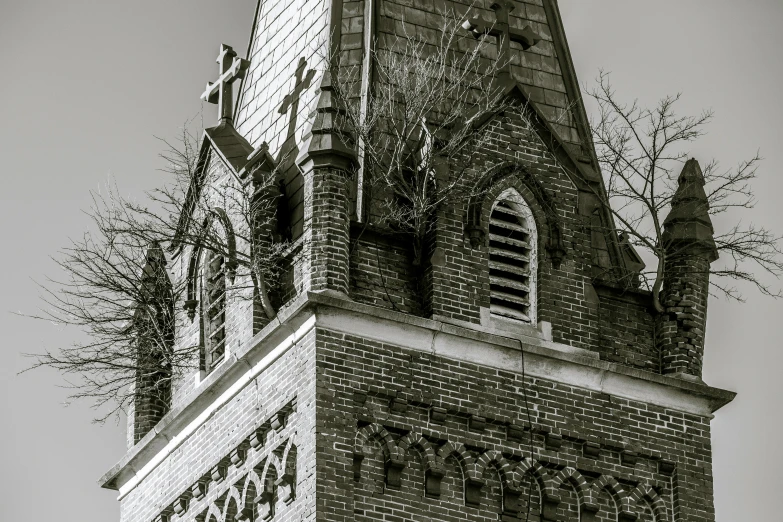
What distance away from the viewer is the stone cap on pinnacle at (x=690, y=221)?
31438mm

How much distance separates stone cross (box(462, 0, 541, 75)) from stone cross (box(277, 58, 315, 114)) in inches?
80.3

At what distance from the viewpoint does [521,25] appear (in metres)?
33.4

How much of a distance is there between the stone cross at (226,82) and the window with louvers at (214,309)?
6.41 feet

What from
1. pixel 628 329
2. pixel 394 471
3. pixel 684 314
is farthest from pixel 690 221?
pixel 394 471

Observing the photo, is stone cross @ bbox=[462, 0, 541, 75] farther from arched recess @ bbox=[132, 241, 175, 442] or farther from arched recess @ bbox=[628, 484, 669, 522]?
arched recess @ bbox=[628, 484, 669, 522]

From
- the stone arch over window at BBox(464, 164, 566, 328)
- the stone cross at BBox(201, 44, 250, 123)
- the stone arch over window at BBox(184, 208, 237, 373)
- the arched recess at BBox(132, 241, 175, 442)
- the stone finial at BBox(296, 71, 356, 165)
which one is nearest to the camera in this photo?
the stone finial at BBox(296, 71, 356, 165)

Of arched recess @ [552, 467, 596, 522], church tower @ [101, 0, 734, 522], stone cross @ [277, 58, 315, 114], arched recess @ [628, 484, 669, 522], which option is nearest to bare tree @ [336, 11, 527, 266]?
church tower @ [101, 0, 734, 522]

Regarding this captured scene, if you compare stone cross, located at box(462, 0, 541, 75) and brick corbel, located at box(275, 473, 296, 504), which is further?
stone cross, located at box(462, 0, 541, 75)

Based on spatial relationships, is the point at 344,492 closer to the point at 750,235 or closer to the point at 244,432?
the point at 244,432

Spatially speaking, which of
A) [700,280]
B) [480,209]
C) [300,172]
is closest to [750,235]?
[700,280]

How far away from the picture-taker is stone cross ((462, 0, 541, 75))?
3212 centimetres

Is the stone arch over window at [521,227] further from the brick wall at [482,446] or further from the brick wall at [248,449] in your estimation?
the brick wall at [248,449]

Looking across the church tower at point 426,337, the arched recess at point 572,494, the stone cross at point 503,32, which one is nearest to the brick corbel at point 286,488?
the church tower at point 426,337

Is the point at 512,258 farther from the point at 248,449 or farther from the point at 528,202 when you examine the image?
the point at 248,449
